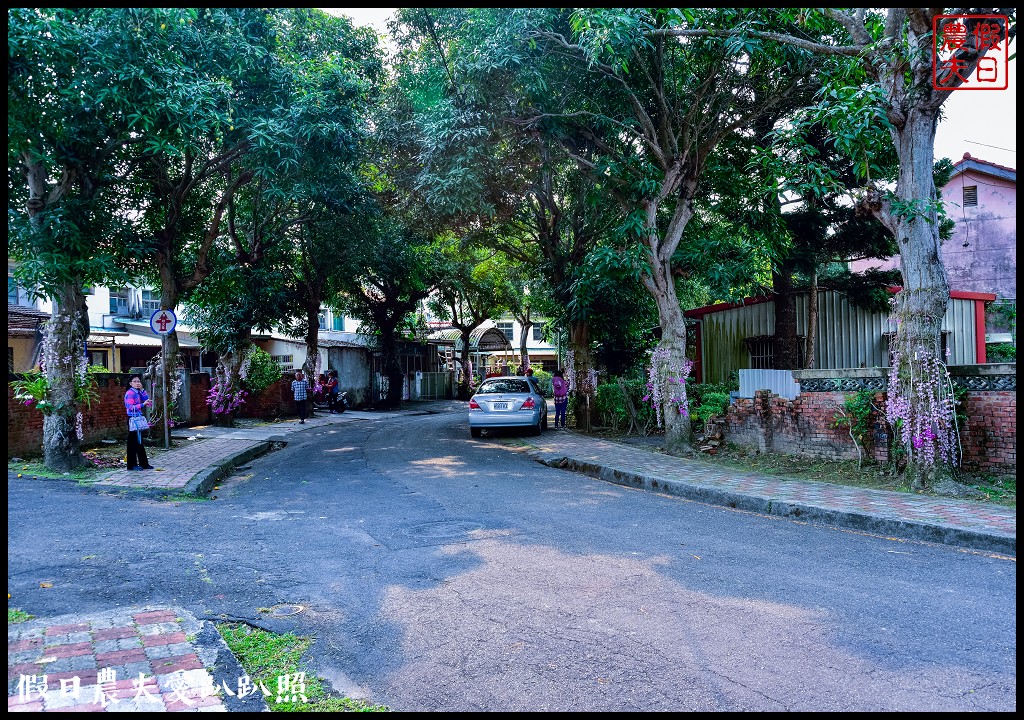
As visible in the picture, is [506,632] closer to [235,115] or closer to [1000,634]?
[1000,634]

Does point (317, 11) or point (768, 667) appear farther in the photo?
point (317, 11)

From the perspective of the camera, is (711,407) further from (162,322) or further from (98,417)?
(98,417)

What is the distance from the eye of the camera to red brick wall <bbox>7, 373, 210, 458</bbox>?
41.5 ft

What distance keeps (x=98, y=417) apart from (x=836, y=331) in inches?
698

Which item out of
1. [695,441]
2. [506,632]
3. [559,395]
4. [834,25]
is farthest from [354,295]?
[506,632]

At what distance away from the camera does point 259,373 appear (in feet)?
75.9

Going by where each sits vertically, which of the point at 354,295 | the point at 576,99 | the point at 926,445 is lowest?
the point at 926,445

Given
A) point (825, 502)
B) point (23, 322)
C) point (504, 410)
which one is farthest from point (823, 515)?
point (23, 322)

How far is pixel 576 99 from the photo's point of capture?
13.9 metres

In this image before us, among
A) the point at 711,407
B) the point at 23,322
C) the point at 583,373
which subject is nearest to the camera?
the point at 711,407

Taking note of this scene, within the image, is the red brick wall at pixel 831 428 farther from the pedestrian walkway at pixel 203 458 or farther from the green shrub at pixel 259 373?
the green shrub at pixel 259 373

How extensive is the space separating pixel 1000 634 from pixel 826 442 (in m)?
7.03

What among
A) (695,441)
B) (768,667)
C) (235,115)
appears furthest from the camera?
(695,441)

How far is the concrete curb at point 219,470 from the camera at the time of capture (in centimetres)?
996
